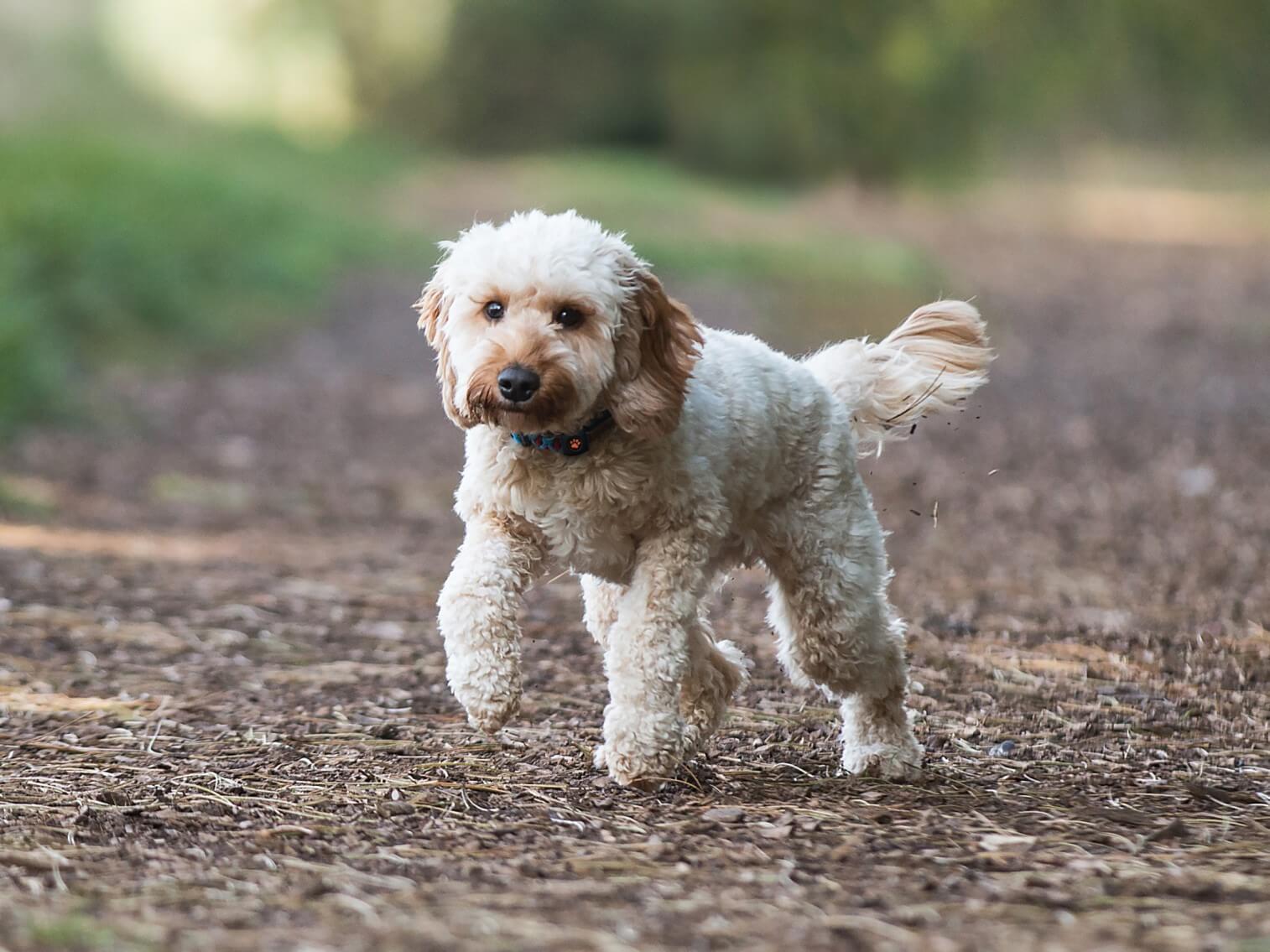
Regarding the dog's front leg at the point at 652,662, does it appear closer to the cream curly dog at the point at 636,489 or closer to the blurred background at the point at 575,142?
the cream curly dog at the point at 636,489

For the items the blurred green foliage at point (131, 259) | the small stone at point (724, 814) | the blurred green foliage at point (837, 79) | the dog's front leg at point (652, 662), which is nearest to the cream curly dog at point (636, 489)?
the dog's front leg at point (652, 662)

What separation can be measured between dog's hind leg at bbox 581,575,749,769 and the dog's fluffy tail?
2.59 feet

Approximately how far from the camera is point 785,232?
2644cm

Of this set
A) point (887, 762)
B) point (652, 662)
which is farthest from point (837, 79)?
point (652, 662)

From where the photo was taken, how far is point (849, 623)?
4.64 metres

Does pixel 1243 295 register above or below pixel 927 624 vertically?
above

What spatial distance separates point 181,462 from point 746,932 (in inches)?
319

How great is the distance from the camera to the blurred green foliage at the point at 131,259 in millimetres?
11961

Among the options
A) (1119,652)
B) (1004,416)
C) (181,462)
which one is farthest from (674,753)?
(1004,416)

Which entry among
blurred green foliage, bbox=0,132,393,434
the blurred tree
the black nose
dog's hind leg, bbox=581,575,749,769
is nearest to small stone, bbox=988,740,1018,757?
dog's hind leg, bbox=581,575,749,769

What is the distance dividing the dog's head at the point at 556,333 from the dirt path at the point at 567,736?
38.7 inches

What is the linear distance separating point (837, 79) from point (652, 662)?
30310 millimetres

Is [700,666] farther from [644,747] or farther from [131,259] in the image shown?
[131,259]

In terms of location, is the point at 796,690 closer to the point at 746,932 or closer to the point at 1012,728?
the point at 1012,728
